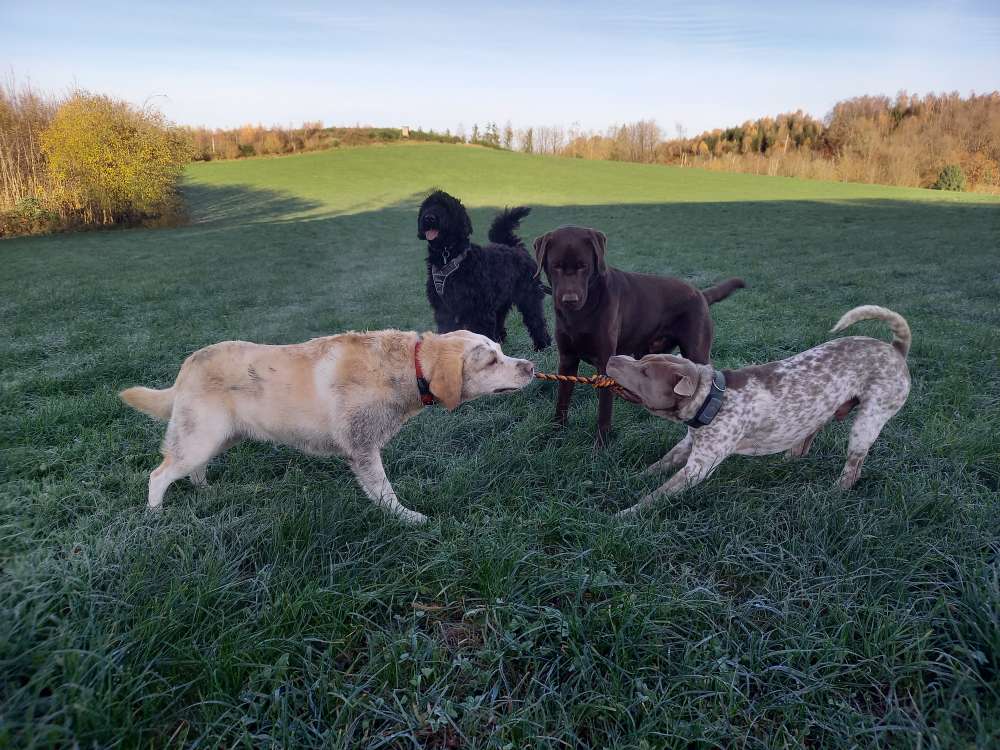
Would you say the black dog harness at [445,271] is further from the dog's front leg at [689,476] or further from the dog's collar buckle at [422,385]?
the dog's front leg at [689,476]

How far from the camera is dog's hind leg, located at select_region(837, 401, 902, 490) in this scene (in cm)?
376

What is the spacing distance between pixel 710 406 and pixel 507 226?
5.61 meters

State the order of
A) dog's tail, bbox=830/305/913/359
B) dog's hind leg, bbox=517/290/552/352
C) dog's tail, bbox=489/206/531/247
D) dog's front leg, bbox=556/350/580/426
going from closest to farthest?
1. dog's tail, bbox=830/305/913/359
2. dog's front leg, bbox=556/350/580/426
3. dog's hind leg, bbox=517/290/552/352
4. dog's tail, bbox=489/206/531/247

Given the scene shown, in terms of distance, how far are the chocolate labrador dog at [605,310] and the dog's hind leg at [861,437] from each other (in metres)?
1.59

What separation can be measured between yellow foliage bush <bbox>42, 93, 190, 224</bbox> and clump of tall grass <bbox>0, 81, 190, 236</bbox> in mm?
45

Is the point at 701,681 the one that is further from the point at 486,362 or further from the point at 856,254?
the point at 856,254

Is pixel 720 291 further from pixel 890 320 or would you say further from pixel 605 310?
pixel 890 320

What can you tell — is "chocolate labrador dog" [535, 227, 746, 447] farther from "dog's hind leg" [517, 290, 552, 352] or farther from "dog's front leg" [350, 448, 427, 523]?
"dog's hind leg" [517, 290, 552, 352]

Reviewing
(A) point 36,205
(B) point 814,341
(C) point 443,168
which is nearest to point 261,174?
(C) point 443,168

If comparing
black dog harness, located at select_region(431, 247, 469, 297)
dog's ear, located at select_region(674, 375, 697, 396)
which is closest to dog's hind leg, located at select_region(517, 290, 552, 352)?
black dog harness, located at select_region(431, 247, 469, 297)

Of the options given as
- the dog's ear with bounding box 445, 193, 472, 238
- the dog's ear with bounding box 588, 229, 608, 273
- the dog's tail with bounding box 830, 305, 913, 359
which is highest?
the dog's ear with bounding box 445, 193, 472, 238

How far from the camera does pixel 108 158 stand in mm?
28406

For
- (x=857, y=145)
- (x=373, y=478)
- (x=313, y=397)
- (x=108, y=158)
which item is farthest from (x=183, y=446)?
(x=857, y=145)

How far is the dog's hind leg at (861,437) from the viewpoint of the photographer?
12.3ft
